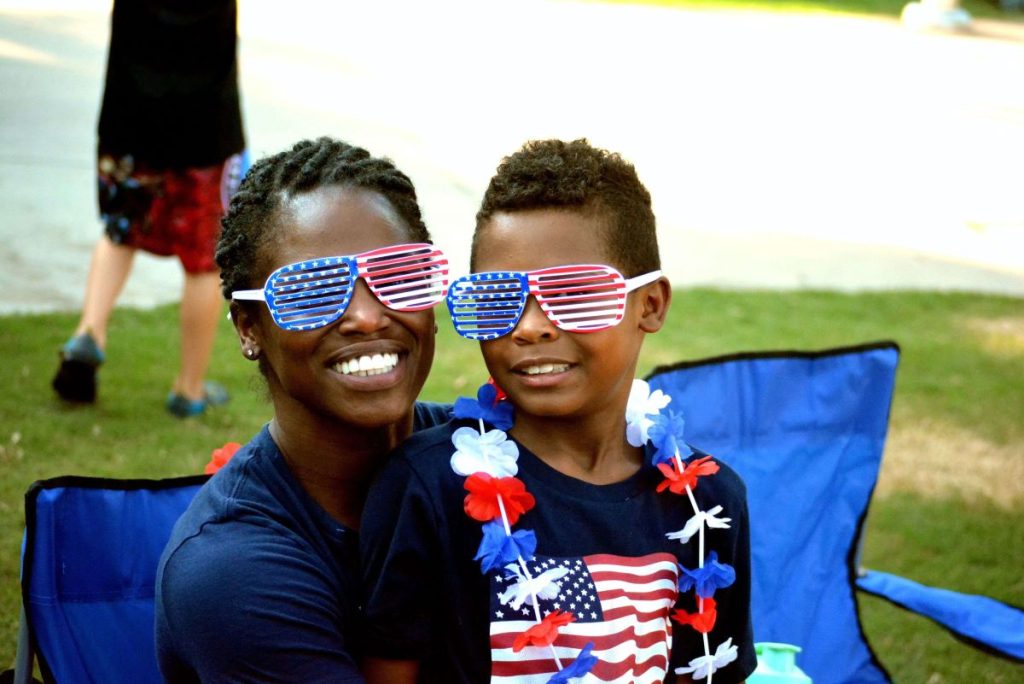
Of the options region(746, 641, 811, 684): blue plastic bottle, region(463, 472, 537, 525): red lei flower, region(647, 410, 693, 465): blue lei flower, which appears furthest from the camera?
region(746, 641, 811, 684): blue plastic bottle

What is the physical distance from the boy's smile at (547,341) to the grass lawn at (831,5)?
1494 centimetres

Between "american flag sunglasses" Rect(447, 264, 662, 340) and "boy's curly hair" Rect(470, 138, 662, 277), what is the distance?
0.25 feet

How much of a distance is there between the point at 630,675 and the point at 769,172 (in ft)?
24.5

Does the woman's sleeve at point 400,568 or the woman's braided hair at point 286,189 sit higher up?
the woman's braided hair at point 286,189

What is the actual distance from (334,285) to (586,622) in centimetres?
68

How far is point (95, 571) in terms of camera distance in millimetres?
2398

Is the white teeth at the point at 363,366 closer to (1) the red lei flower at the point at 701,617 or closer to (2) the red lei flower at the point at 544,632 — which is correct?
(2) the red lei flower at the point at 544,632

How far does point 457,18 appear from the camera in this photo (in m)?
14.5

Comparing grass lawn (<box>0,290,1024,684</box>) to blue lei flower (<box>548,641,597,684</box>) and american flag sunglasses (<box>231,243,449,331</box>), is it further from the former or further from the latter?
blue lei flower (<box>548,641,597,684</box>)

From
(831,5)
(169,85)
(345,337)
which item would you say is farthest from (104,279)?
(831,5)

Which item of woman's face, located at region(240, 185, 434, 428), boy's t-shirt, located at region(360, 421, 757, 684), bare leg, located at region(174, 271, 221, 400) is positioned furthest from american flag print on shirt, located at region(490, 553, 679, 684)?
bare leg, located at region(174, 271, 221, 400)

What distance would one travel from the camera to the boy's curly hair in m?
2.11

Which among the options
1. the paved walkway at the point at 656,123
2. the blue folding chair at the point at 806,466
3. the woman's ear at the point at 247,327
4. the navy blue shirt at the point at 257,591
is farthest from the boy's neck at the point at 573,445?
the paved walkway at the point at 656,123

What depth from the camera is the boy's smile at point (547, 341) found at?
6.86 ft
